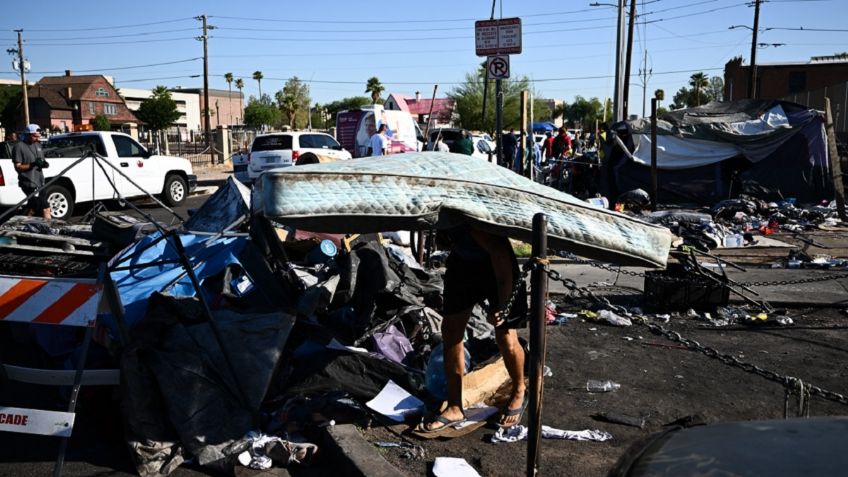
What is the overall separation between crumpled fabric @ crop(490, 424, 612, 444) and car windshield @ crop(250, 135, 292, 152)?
15886 mm

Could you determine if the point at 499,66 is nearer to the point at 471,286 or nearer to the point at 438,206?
the point at 471,286

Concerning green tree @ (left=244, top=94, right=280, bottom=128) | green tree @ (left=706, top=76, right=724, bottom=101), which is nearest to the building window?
green tree @ (left=706, top=76, right=724, bottom=101)

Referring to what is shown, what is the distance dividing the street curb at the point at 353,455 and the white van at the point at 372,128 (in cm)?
1783

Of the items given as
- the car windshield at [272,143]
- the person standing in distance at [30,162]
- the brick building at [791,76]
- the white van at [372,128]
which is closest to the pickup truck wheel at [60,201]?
the person standing in distance at [30,162]

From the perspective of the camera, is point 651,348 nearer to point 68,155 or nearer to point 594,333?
point 594,333

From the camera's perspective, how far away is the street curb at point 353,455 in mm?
3693

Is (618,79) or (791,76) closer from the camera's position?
(618,79)

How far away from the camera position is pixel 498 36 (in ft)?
36.6

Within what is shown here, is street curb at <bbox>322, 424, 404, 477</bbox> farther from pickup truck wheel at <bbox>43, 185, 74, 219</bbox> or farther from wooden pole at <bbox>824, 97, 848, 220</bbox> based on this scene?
wooden pole at <bbox>824, 97, 848, 220</bbox>

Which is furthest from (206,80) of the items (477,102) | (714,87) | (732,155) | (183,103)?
(714,87)

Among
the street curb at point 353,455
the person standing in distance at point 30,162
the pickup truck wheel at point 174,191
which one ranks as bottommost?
the street curb at point 353,455

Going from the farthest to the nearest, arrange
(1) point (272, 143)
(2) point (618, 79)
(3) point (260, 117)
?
(3) point (260, 117)
(2) point (618, 79)
(1) point (272, 143)

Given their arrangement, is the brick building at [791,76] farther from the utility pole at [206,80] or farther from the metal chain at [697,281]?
the metal chain at [697,281]

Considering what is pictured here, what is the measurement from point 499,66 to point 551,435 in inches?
320
